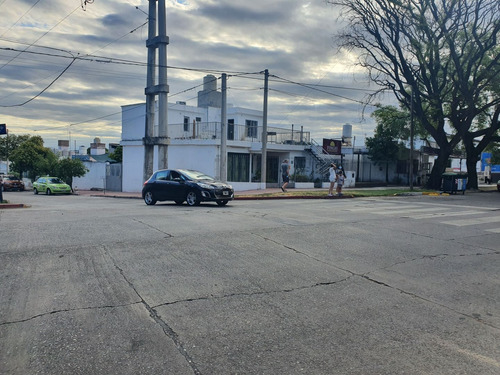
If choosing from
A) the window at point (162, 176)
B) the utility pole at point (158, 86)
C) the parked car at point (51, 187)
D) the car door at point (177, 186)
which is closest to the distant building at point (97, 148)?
the parked car at point (51, 187)

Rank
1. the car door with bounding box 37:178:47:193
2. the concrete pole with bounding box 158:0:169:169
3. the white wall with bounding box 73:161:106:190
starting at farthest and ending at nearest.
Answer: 1. the white wall with bounding box 73:161:106:190
2. the car door with bounding box 37:178:47:193
3. the concrete pole with bounding box 158:0:169:169

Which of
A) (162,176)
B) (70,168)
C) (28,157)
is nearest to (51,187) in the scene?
(70,168)

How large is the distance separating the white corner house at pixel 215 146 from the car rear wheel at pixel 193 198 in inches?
522

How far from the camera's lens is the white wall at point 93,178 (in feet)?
143

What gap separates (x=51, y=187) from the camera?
35562 mm

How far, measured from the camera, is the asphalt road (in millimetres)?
3717

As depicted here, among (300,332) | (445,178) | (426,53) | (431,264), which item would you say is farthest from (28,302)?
(426,53)

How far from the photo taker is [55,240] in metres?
8.30

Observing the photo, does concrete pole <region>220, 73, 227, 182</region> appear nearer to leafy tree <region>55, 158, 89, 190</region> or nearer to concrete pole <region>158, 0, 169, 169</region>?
concrete pole <region>158, 0, 169, 169</region>

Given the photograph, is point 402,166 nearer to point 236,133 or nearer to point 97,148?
point 236,133

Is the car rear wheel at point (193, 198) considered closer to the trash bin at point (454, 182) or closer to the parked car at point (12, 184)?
the trash bin at point (454, 182)

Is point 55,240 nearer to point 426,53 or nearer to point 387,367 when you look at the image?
point 387,367

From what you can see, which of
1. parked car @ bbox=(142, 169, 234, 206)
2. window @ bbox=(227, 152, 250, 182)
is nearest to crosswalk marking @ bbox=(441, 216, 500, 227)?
parked car @ bbox=(142, 169, 234, 206)

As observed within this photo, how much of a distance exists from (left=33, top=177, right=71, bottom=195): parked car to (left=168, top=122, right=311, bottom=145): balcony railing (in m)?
10.7
